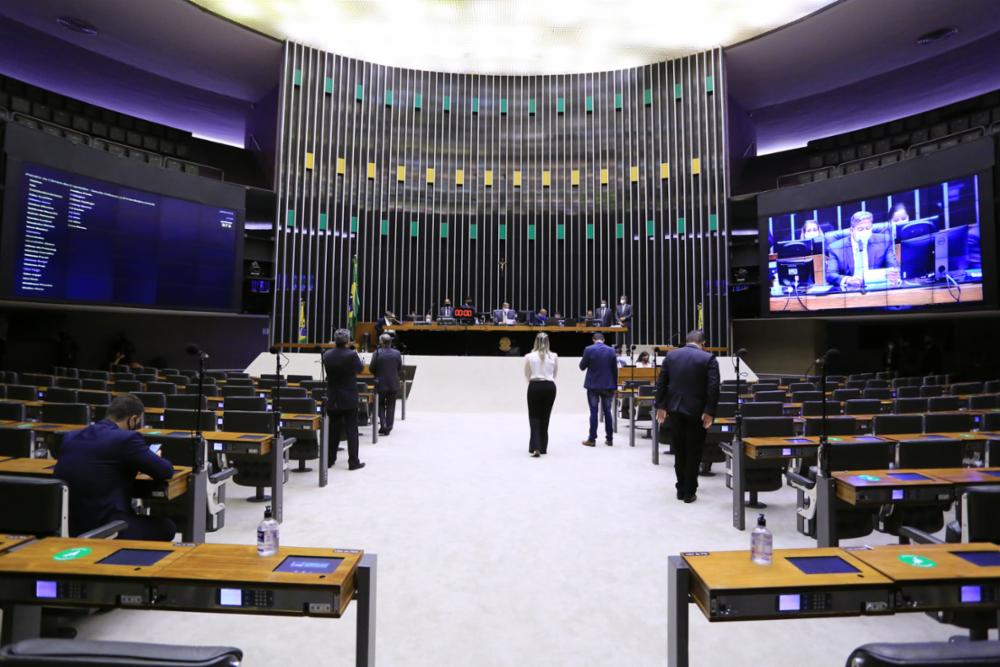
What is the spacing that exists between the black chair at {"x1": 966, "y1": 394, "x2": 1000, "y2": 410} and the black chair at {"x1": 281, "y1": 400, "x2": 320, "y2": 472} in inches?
291

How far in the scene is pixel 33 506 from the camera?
2227 millimetres

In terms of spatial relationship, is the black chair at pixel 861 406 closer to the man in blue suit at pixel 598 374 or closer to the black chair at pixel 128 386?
the man in blue suit at pixel 598 374

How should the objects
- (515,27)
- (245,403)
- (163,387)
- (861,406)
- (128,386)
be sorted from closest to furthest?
(245,403), (861,406), (163,387), (128,386), (515,27)

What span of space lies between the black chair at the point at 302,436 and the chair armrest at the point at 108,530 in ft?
8.67

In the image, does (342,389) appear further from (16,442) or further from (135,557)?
(135,557)

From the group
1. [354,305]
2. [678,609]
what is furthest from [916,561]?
[354,305]

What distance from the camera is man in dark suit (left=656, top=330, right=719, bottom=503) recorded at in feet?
15.2

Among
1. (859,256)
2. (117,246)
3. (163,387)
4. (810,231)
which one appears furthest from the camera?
(810,231)

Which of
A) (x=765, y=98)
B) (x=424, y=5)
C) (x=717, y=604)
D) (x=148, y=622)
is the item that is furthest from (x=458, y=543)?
(x=765, y=98)

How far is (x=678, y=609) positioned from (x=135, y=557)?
1766mm

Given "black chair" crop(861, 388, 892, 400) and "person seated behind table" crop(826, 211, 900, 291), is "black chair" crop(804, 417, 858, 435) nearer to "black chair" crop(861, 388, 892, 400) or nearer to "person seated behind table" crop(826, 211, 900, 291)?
"black chair" crop(861, 388, 892, 400)

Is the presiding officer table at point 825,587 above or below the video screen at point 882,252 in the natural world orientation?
below

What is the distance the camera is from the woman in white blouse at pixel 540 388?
21.4ft

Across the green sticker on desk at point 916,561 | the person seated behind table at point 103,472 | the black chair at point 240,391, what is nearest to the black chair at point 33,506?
the person seated behind table at point 103,472
